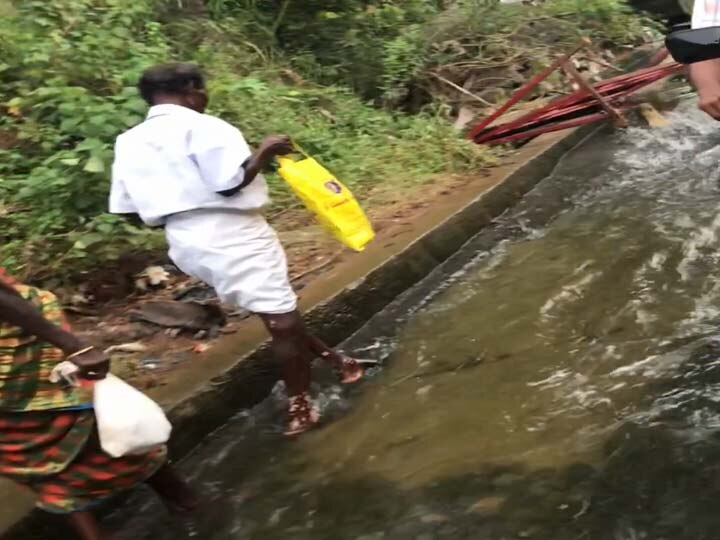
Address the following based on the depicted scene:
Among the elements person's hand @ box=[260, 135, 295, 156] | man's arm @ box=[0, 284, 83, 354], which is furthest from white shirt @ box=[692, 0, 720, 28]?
man's arm @ box=[0, 284, 83, 354]

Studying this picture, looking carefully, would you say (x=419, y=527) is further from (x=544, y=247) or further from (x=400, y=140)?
(x=400, y=140)

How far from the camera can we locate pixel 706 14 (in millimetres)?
2875

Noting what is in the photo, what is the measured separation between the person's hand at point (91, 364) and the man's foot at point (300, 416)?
1.31 m

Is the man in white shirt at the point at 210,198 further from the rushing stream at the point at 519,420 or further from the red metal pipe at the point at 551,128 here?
the red metal pipe at the point at 551,128

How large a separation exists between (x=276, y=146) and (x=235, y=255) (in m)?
0.51

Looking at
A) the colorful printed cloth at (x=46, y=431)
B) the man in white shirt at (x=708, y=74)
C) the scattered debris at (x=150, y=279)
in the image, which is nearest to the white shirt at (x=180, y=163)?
the colorful printed cloth at (x=46, y=431)

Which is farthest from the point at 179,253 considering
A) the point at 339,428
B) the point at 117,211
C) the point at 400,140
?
the point at 400,140

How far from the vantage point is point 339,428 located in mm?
3822

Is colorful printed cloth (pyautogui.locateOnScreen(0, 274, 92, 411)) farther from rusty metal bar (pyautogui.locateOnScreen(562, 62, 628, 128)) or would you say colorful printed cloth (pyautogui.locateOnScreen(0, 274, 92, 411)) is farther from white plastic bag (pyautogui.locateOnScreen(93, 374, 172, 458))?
rusty metal bar (pyautogui.locateOnScreen(562, 62, 628, 128))

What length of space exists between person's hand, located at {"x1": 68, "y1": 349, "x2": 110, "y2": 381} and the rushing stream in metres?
0.88

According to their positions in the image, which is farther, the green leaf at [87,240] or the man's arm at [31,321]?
the green leaf at [87,240]

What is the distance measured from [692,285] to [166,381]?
284cm

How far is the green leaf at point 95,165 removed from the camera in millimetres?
4984

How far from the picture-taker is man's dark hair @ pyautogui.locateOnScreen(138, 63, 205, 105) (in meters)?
3.61
